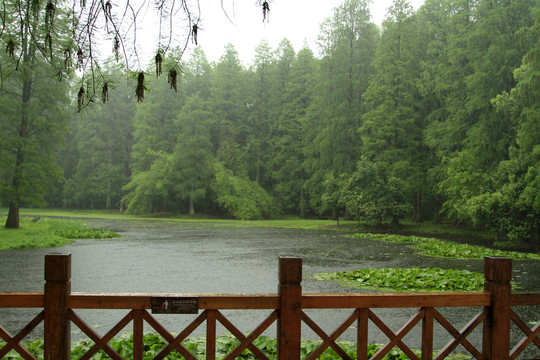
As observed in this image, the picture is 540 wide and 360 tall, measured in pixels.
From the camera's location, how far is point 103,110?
57.2 metres

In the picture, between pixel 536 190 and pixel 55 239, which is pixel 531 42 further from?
pixel 55 239

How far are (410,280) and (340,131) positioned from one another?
3024cm

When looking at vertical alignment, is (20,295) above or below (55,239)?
above

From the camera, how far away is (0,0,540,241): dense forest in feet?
77.2

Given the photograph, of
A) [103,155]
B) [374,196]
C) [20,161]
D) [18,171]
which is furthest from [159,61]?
[103,155]

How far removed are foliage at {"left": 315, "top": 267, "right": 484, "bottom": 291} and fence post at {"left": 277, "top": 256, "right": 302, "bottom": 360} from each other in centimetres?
744

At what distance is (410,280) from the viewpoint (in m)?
10.6

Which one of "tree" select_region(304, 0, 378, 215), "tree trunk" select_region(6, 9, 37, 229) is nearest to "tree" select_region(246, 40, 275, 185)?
"tree" select_region(304, 0, 378, 215)

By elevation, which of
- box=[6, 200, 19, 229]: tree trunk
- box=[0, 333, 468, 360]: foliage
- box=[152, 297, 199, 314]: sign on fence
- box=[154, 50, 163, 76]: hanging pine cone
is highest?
box=[154, 50, 163, 76]: hanging pine cone

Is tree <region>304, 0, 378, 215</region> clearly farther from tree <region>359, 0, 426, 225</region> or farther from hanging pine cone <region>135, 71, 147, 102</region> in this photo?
hanging pine cone <region>135, 71, 147, 102</region>

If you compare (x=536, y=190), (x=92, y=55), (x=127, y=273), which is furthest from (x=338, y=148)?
(x=92, y=55)

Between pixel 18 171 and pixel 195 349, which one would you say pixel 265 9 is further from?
pixel 18 171

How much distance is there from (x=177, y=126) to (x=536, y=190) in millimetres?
38722

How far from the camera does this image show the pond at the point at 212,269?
7.78 m
